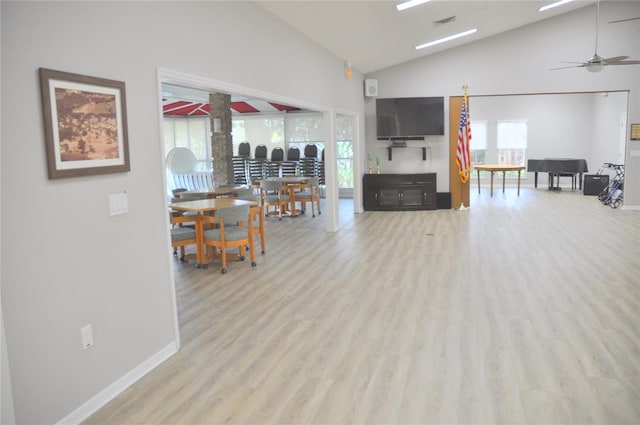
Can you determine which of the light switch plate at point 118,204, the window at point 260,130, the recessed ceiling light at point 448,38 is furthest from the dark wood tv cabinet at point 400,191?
the light switch plate at point 118,204

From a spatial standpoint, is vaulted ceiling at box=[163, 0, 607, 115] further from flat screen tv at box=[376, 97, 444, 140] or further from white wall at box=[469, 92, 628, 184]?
white wall at box=[469, 92, 628, 184]

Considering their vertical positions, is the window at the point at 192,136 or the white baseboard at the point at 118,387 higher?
the window at the point at 192,136

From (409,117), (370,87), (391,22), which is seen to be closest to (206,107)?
(370,87)

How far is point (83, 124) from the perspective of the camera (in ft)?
8.80

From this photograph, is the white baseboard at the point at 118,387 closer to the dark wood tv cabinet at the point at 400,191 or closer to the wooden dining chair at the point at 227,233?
the wooden dining chair at the point at 227,233

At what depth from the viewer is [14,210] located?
2.27 meters

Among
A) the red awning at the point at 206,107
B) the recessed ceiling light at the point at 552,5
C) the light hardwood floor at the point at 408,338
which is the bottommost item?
the light hardwood floor at the point at 408,338

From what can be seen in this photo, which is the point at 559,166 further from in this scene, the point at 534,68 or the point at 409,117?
the point at 409,117

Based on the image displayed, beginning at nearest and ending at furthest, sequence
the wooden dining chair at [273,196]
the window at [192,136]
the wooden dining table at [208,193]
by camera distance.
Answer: the wooden dining table at [208,193] < the wooden dining chair at [273,196] < the window at [192,136]

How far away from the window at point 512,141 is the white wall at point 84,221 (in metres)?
12.4

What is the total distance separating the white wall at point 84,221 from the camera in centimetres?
229

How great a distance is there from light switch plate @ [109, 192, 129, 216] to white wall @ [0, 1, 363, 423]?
0.14 ft

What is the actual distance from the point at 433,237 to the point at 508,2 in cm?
392

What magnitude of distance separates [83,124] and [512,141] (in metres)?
14.0
